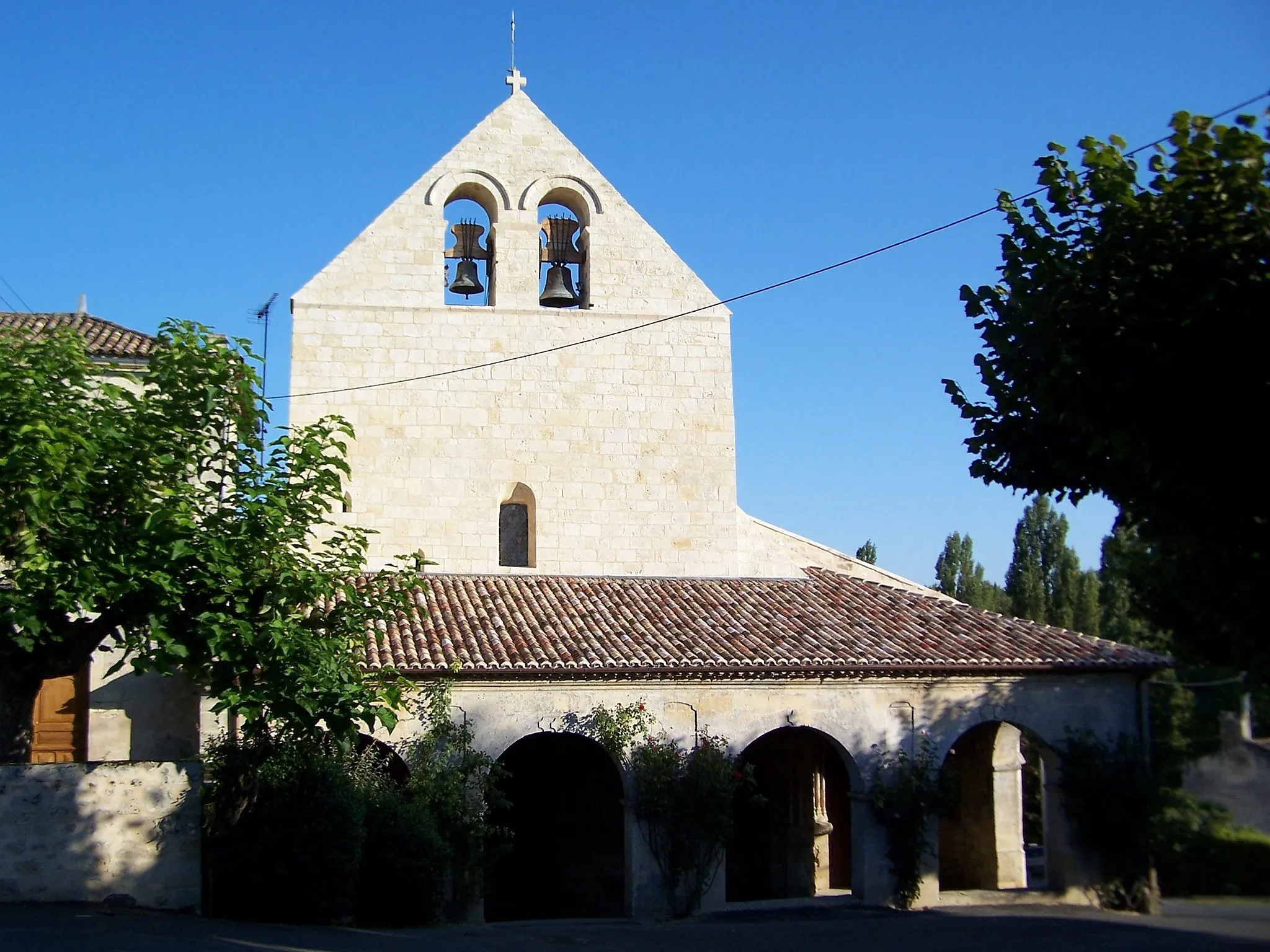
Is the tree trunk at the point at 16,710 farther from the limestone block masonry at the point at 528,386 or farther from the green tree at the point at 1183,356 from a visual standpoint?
the green tree at the point at 1183,356

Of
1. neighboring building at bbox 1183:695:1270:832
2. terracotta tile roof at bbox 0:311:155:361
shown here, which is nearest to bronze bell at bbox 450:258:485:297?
terracotta tile roof at bbox 0:311:155:361

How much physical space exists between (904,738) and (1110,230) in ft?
33.9

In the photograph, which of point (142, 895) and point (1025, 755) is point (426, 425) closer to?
point (142, 895)

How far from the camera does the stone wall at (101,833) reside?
12812 mm

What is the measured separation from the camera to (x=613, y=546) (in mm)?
20609

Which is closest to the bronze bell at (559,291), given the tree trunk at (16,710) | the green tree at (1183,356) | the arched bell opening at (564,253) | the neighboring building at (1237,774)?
the arched bell opening at (564,253)

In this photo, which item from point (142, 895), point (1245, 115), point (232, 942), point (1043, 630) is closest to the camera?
point (1245, 115)

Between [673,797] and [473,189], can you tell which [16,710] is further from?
[473,189]

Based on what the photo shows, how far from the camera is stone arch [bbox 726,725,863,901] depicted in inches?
790

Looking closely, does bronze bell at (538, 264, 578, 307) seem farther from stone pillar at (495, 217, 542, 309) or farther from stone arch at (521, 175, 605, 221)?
stone arch at (521, 175, 605, 221)

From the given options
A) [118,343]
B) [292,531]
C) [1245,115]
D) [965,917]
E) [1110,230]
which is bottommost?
[965,917]

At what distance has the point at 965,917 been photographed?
16.5 meters

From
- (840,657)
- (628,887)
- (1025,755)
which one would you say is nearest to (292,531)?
(628,887)

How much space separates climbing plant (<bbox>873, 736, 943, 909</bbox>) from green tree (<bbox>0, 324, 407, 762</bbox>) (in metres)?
7.27
